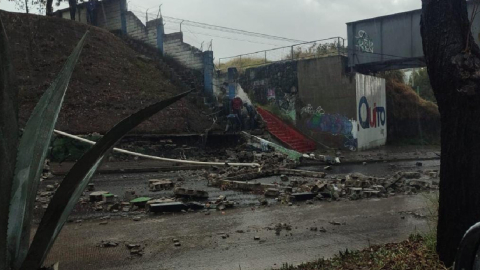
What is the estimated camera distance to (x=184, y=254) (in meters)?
5.62

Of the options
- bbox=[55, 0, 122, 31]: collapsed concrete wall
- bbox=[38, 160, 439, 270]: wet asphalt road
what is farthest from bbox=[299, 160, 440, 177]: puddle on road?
bbox=[55, 0, 122, 31]: collapsed concrete wall

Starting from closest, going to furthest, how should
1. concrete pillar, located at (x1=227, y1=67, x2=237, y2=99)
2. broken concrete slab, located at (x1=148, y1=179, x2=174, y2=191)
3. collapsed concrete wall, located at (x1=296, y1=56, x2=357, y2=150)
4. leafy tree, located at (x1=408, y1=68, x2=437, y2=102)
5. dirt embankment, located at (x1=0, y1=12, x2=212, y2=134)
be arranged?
1. broken concrete slab, located at (x1=148, y1=179, x2=174, y2=191)
2. dirt embankment, located at (x1=0, y1=12, x2=212, y2=134)
3. collapsed concrete wall, located at (x1=296, y1=56, x2=357, y2=150)
4. concrete pillar, located at (x1=227, y1=67, x2=237, y2=99)
5. leafy tree, located at (x1=408, y1=68, x2=437, y2=102)

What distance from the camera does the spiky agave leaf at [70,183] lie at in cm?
241

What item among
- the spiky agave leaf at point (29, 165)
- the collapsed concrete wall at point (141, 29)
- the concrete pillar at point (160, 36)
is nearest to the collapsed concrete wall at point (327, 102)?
the concrete pillar at point (160, 36)

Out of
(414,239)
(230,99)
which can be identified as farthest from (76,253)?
(230,99)

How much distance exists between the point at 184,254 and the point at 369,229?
10.1 ft

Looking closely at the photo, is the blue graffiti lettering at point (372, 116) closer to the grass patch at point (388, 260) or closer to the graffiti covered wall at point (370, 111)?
the graffiti covered wall at point (370, 111)

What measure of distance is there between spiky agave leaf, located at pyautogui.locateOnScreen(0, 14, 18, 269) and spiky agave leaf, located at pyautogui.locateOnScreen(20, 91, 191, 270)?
0.16 m

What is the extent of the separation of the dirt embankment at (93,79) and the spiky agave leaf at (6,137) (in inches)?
660

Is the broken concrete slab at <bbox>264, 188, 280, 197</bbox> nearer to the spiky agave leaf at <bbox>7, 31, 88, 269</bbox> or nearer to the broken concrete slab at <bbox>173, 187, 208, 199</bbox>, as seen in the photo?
the broken concrete slab at <bbox>173, 187, 208, 199</bbox>

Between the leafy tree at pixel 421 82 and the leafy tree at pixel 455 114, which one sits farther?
the leafy tree at pixel 421 82

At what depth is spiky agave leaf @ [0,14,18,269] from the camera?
2.26 meters

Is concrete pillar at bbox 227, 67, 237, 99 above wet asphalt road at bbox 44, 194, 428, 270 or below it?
above

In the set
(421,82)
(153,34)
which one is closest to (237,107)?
(153,34)
